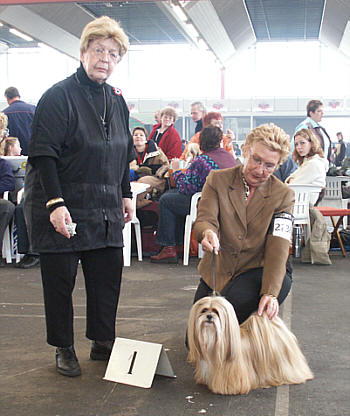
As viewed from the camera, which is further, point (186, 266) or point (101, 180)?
point (186, 266)

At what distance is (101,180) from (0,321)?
136 cm

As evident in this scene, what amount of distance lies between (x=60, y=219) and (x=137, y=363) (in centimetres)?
66

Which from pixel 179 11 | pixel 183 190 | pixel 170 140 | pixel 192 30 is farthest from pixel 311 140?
pixel 192 30

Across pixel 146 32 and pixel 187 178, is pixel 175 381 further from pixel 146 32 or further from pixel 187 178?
pixel 146 32

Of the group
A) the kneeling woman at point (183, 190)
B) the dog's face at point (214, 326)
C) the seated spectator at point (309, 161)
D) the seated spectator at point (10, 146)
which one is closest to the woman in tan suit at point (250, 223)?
the dog's face at point (214, 326)

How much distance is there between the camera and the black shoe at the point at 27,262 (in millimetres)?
5074

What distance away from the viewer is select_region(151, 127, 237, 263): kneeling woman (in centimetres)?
482

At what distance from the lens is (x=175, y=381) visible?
238 cm

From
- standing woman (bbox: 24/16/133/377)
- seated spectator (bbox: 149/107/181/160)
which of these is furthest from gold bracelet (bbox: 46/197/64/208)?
seated spectator (bbox: 149/107/181/160)

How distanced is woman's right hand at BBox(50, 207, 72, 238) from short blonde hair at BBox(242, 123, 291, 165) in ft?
2.61

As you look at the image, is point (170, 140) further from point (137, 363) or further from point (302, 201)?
point (137, 363)

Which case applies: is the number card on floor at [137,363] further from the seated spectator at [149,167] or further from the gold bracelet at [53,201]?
the seated spectator at [149,167]

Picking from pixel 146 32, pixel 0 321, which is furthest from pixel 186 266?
pixel 146 32

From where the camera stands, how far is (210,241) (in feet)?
7.64
